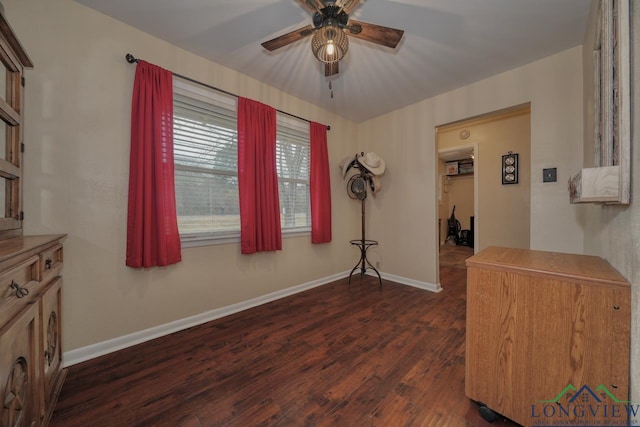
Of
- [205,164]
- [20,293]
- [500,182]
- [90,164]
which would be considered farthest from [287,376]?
[500,182]

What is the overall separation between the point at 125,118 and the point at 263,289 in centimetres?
202

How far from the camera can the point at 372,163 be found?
3.19m

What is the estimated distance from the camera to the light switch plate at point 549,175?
211 cm

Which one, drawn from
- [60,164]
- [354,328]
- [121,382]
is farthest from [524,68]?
[121,382]

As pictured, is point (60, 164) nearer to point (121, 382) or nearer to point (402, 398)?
point (121, 382)

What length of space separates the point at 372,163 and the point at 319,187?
32.7 inches

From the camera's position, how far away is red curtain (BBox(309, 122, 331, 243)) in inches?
121

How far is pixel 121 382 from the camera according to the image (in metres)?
1.41

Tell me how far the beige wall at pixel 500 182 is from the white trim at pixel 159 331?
12.0ft

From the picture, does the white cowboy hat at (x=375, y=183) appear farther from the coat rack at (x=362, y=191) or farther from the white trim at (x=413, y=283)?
the white trim at (x=413, y=283)

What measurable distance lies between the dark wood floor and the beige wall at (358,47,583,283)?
1.12 metres

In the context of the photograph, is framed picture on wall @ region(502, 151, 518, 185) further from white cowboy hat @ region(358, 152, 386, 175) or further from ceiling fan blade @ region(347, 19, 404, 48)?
ceiling fan blade @ region(347, 19, 404, 48)

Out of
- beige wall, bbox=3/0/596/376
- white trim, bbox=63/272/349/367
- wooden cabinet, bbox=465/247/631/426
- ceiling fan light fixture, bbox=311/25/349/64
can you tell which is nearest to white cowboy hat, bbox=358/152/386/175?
beige wall, bbox=3/0/596/376

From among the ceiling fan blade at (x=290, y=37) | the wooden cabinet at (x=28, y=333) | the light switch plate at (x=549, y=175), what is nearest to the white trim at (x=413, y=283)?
the light switch plate at (x=549, y=175)
